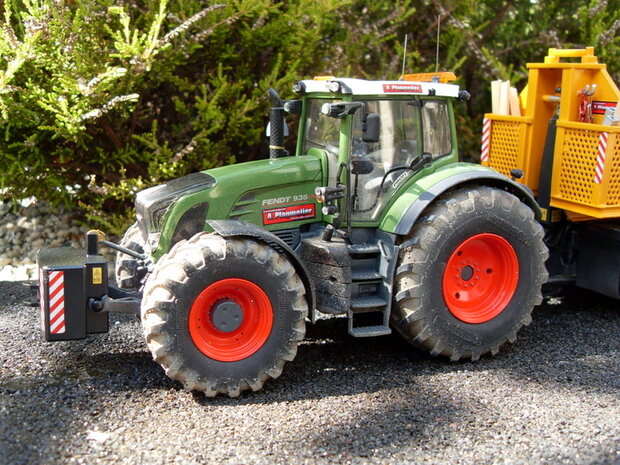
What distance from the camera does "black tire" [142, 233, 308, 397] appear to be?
186 inches

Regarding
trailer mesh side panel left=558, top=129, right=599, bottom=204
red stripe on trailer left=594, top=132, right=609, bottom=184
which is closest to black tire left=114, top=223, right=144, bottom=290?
trailer mesh side panel left=558, top=129, right=599, bottom=204

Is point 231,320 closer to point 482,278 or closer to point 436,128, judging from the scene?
point 482,278

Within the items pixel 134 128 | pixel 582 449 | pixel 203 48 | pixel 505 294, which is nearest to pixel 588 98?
pixel 505 294

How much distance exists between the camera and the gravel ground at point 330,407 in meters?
4.18

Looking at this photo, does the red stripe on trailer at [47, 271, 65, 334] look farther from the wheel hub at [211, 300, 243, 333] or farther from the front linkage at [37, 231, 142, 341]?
the wheel hub at [211, 300, 243, 333]

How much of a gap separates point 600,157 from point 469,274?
132cm

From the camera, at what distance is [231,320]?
494 centimetres

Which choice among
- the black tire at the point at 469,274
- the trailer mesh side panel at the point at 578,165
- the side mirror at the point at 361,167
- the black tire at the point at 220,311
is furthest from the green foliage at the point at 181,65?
the black tire at the point at 469,274

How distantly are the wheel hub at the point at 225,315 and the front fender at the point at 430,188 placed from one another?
48.2 inches

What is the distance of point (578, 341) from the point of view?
5969 mm

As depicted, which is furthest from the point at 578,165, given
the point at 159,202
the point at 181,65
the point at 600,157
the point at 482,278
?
the point at 181,65

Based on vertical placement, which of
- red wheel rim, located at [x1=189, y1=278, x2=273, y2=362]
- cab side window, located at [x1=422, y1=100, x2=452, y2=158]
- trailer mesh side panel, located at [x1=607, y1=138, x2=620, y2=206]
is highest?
cab side window, located at [x1=422, y1=100, x2=452, y2=158]

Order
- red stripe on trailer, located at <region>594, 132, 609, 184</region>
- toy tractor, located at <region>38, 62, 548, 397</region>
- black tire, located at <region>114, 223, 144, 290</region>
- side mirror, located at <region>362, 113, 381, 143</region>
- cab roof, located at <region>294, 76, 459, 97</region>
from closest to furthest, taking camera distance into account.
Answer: toy tractor, located at <region>38, 62, 548, 397</region>
side mirror, located at <region>362, 113, 381, 143</region>
cab roof, located at <region>294, 76, 459, 97</region>
black tire, located at <region>114, 223, 144, 290</region>
red stripe on trailer, located at <region>594, 132, 609, 184</region>

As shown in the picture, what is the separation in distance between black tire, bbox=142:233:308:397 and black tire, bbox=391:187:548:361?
83 cm
